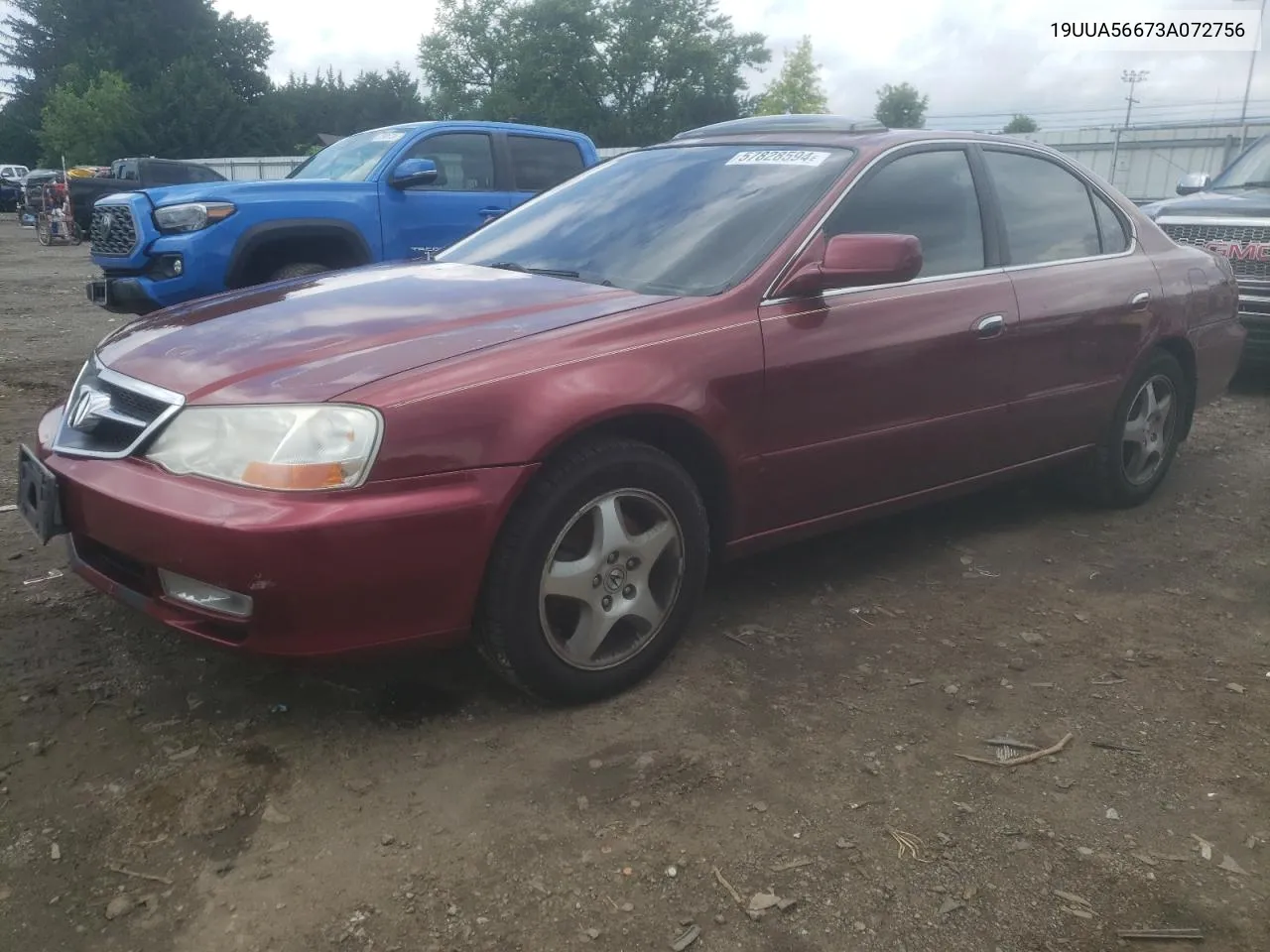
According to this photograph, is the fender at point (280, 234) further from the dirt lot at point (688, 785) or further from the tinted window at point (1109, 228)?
the tinted window at point (1109, 228)

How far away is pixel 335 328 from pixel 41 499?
0.84 metres

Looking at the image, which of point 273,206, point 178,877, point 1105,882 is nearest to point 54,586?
point 178,877

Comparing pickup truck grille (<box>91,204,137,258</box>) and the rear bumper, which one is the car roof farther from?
pickup truck grille (<box>91,204,137,258</box>)

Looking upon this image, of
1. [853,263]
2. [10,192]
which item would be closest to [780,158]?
[853,263]

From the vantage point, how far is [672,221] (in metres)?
3.42

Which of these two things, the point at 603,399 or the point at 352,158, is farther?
the point at 352,158

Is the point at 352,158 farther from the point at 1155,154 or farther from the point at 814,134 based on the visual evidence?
the point at 1155,154

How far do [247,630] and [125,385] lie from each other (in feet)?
2.56

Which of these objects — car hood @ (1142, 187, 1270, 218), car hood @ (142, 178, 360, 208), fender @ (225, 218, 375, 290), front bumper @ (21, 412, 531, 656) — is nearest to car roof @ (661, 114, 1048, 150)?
front bumper @ (21, 412, 531, 656)

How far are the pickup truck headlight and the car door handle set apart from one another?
4920 mm

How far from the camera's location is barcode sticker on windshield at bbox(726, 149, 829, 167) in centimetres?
353

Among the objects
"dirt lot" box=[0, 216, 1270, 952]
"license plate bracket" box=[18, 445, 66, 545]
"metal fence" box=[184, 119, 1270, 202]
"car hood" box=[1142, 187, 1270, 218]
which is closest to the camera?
"dirt lot" box=[0, 216, 1270, 952]

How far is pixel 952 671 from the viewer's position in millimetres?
3125

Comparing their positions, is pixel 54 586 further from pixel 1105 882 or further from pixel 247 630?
pixel 1105 882
